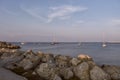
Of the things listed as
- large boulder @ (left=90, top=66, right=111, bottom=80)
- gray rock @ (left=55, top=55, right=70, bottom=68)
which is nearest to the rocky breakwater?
large boulder @ (left=90, top=66, right=111, bottom=80)

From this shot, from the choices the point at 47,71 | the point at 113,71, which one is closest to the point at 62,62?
the point at 47,71

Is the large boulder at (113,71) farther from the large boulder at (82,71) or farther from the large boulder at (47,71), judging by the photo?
the large boulder at (47,71)

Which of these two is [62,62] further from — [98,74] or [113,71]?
[113,71]

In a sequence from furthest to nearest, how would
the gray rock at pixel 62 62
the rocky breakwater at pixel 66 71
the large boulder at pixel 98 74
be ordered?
the gray rock at pixel 62 62, the rocky breakwater at pixel 66 71, the large boulder at pixel 98 74

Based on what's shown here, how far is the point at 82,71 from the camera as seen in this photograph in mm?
20312

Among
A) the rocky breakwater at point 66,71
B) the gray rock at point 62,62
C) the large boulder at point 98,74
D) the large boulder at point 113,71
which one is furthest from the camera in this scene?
the gray rock at point 62,62

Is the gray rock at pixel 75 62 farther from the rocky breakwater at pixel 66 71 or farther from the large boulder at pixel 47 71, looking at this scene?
the large boulder at pixel 47 71

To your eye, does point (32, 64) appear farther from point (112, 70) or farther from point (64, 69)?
point (112, 70)

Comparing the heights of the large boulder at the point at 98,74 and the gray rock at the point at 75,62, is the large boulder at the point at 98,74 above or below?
below

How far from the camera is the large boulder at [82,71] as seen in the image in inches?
793

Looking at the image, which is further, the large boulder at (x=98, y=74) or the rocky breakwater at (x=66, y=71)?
the rocky breakwater at (x=66, y=71)

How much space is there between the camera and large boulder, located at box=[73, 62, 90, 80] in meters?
20.2

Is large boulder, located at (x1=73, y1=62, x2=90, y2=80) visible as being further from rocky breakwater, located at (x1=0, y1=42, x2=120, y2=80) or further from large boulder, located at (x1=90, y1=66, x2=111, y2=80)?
large boulder, located at (x1=90, y1=66, x2=111, y2=80)

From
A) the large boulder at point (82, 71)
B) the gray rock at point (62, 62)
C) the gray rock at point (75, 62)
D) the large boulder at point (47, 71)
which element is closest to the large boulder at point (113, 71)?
the large boulder at point (82, 71)
